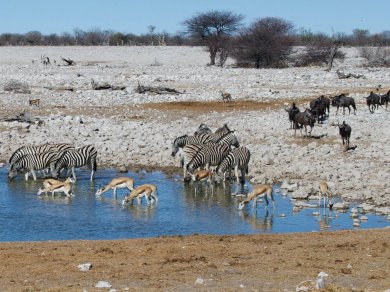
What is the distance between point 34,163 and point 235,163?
16.1 feet

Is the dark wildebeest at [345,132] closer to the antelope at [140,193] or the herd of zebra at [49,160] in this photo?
the herd of zebra at [49,160]

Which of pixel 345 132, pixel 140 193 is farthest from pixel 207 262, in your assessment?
pixel 345 132

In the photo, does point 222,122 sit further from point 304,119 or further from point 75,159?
point 75,159

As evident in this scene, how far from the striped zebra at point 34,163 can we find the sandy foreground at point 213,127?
7.28 feet

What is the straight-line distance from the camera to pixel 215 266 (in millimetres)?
10688

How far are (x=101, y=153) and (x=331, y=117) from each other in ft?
30.1

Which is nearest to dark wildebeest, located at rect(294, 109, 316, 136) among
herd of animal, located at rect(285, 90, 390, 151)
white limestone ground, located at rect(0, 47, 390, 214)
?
herd of animal, located at rect(285, 90, 390, 151)

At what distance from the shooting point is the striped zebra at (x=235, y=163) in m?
19.6

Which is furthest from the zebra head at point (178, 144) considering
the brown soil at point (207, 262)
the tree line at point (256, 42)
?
the tree line at point (256, 42)

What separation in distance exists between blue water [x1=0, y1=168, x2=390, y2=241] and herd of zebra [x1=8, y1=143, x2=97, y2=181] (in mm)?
1391

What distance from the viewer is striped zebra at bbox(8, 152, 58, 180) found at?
2042 centimetres

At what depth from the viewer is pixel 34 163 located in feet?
67.7

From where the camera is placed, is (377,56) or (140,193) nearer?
(140,193)

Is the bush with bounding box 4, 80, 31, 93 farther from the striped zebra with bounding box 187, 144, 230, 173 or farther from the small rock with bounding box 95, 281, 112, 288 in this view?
the small rock with bounding box 95, 281, 112, 288
